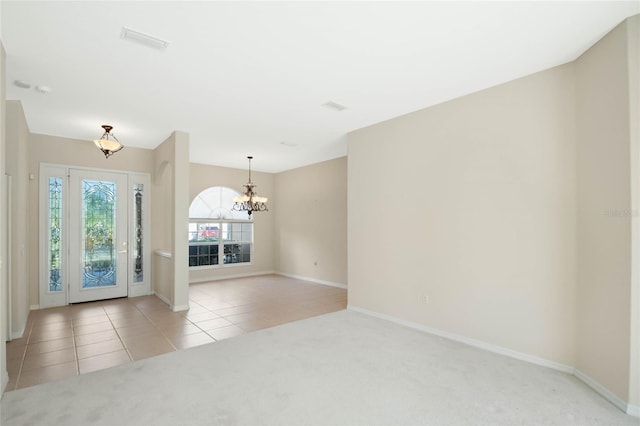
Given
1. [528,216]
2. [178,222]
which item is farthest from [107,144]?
[528,216]

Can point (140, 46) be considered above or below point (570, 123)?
above

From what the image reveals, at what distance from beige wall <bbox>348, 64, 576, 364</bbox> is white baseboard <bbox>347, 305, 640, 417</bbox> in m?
0.06

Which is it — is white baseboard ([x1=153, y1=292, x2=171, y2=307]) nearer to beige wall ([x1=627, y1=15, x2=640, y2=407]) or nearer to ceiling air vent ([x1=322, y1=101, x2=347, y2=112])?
ceiling air vent ([x1=322, y1=101, x2=347, y2=112])

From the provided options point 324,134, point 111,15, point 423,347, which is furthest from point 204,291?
point 111,15

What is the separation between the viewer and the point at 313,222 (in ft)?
26.5

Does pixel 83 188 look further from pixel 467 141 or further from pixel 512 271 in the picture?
pixel 512 271

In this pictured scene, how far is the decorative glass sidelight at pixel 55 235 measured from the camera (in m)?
5.49

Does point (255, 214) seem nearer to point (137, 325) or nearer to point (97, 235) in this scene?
point (97, 235)

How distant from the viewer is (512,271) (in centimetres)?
338

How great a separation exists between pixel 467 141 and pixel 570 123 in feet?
3.21

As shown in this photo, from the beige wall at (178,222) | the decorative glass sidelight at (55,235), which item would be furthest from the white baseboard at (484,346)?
the decorative glass sidelight at (55,235)

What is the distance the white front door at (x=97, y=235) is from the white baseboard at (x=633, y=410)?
7146 mm

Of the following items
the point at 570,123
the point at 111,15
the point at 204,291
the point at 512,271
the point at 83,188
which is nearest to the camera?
the point at 111,15

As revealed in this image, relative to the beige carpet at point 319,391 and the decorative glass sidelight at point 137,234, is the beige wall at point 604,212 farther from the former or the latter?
the decorative glass sidelight at point 137,234
